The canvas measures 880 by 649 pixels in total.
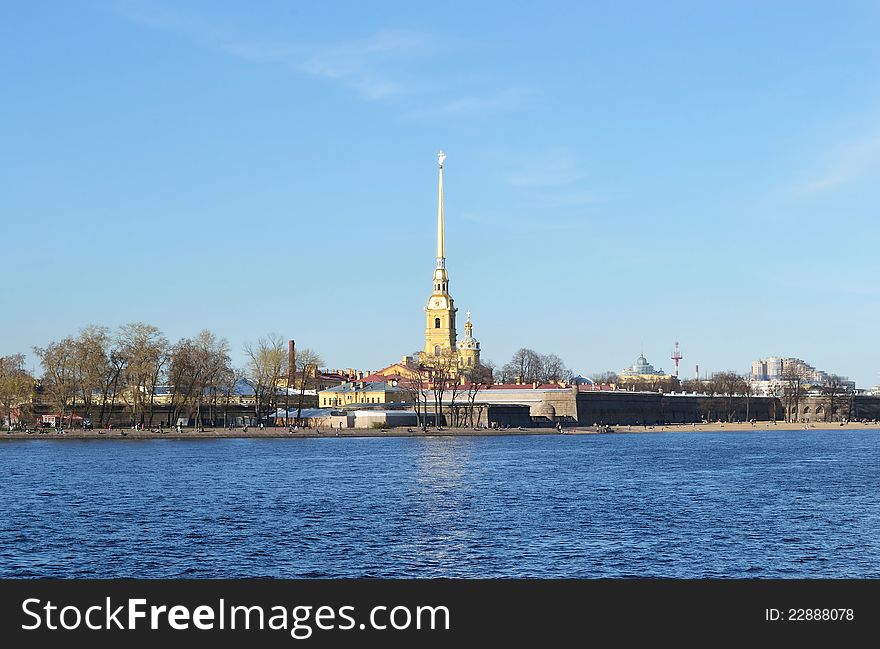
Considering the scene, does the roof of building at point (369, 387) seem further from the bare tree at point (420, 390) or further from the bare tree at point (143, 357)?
the bare tree at point (143, 357)

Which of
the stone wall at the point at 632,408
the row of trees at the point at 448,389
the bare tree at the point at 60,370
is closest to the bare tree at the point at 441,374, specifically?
the row of trees at the point at 448,389

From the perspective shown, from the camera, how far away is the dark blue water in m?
33.6

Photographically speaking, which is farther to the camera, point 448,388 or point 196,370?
point 448,388

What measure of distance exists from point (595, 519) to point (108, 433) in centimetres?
8471

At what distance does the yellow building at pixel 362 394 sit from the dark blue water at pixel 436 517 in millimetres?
92219

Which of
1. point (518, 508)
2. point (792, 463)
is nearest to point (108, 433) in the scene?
point (792, 463)

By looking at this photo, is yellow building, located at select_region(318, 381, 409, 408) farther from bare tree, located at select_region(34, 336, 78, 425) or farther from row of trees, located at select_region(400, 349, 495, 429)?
bare tree, located at select_region(34, 336, 78, 425)

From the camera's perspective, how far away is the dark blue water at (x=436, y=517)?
3359 cm

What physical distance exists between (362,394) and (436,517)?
13309 cm

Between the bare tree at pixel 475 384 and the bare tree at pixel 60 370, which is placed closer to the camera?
the bare tree at pixel 60 370

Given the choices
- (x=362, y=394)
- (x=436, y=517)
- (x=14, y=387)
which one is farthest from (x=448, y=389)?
(x=436, y=517)

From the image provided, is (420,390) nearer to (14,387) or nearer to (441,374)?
(441,374)

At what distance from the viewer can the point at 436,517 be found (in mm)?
45281

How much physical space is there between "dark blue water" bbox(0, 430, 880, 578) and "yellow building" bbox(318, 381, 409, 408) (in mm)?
92219
